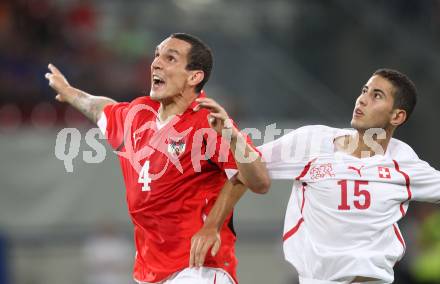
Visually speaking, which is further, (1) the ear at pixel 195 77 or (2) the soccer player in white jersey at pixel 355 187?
(1) the ear at pixel 195 77

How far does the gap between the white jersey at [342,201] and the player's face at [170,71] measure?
0.65 metres

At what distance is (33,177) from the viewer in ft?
35.2

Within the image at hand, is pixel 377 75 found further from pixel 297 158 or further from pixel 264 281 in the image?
pixel 264 281

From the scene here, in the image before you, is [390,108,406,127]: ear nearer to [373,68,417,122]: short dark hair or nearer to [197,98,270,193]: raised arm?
[373,68,417,122]: short dark hair

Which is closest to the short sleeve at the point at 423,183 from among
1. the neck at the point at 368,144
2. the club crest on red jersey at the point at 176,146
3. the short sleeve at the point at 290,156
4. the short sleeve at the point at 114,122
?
the neck at the point at 368,144

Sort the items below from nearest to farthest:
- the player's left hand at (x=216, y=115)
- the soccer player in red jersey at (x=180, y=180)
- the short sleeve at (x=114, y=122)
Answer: the player's left hand at (x=216, y=115), the soccer player in red jersey at (x=180, y=180), the short sleeve at (x=114, y=122)

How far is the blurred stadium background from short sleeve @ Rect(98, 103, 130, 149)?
4.68 m

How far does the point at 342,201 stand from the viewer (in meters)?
5.11

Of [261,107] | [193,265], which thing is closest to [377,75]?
[193,265]

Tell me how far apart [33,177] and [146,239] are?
571 centimetres

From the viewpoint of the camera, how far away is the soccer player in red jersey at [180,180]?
516 cm

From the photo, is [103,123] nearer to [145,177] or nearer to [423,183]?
[145,177]

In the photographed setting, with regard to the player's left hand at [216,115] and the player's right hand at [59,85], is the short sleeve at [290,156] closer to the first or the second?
the player's left hand at [216,115]

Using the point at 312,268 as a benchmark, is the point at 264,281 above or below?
below
